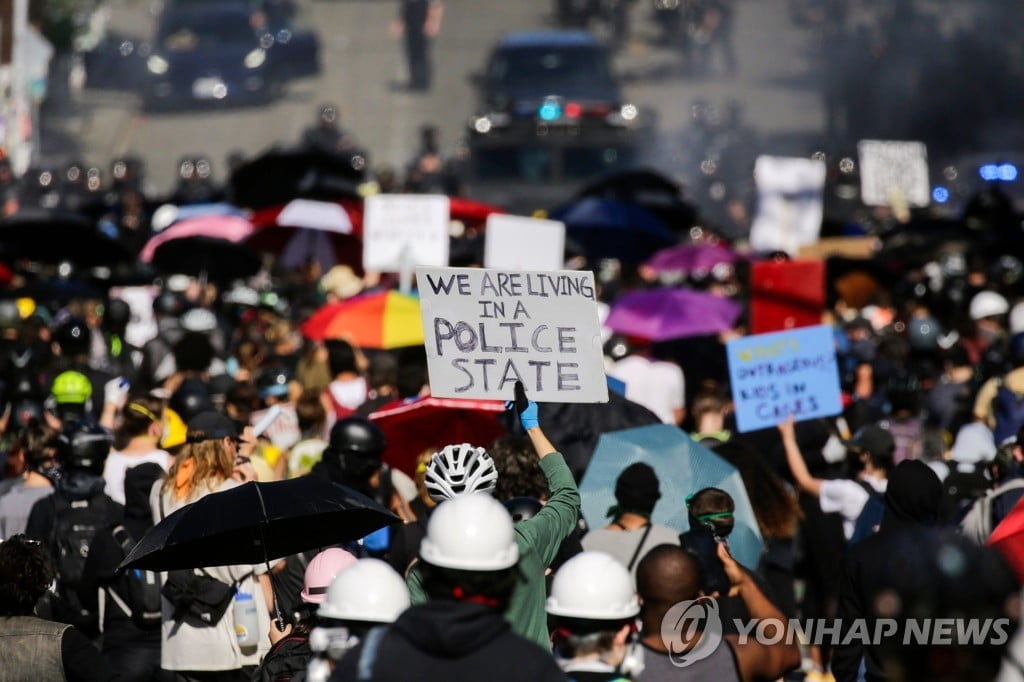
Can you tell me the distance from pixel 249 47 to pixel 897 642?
1133 inches

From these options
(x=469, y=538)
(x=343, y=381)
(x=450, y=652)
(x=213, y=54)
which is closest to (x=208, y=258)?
(x=343, y=381)

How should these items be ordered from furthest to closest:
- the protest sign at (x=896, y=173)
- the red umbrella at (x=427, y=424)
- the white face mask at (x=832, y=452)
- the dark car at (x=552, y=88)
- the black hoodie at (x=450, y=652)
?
the dark car at (x=552, y=88) < the protest sign at (x=896, y=173) < the white face mask at (x=832, y=452) < the red umbrella at (x=427, y=424) < the black hoodie at (x=450, y=652)

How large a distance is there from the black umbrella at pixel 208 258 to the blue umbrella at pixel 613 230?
9.34 feet

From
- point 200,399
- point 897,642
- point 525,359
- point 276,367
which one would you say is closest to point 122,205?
point 276,367

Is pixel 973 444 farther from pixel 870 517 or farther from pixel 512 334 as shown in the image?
pixel 512 334

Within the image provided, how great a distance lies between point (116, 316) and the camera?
12.1 metres

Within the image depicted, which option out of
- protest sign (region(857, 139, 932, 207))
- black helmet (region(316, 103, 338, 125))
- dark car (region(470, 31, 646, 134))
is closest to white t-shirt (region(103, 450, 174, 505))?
dark car (region(470, 31, 646, 134))

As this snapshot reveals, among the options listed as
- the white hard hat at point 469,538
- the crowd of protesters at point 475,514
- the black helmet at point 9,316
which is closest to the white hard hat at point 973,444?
the crowd of protesters at point 475,514

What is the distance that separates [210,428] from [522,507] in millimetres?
1428

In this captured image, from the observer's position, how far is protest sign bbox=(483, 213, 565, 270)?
13086mm

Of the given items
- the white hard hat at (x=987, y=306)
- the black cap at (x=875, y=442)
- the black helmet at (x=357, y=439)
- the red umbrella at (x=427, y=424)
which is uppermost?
the black helmet at (x=357, y=439)

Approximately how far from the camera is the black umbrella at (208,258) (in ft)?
47.5

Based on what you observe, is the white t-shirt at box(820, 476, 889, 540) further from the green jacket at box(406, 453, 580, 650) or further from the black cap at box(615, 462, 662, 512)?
the green jacket at box(406, 453, 580, 650)

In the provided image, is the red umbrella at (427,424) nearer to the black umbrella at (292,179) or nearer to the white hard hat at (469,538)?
the white hard hat at (469,538)
